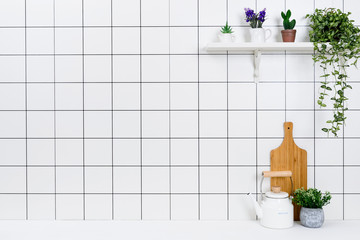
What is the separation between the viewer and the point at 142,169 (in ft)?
5.71

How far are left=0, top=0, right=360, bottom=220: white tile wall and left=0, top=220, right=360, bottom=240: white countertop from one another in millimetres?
66

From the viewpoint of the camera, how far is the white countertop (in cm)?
153

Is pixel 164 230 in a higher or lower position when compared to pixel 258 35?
lower

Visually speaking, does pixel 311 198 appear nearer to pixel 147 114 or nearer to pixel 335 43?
pixel 335 43

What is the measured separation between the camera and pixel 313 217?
62.8 inches

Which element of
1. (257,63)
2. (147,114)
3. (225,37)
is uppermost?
(225,37)

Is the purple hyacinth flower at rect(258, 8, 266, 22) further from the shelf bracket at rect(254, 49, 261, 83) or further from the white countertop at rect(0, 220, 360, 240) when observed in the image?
the white countertop at rect(0, 220, 360, 240)

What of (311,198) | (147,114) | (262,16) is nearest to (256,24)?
(262,16)

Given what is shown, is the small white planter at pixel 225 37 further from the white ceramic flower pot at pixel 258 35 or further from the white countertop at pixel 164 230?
the white countertop at pixel 164 230

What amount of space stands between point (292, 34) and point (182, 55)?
52cm

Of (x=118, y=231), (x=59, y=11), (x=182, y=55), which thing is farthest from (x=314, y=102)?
(x=59, y=11)

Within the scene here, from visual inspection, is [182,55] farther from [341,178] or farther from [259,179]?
[341,178]

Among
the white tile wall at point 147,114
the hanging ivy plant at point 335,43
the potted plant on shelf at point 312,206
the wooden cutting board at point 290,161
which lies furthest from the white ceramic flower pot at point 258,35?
the potted plant on shelf at point 312,206

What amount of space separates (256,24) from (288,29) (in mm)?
150
